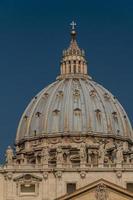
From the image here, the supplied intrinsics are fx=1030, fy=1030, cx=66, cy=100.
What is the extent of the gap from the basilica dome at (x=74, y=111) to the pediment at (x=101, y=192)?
47505mm

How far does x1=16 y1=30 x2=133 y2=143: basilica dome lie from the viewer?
173250mm

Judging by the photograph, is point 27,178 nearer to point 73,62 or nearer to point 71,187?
point 71,187

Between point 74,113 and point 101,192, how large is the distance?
55.4 m

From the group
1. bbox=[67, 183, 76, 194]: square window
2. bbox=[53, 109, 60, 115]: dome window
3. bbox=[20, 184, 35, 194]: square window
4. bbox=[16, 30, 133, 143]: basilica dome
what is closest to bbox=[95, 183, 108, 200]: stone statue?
bbox=[67, 183, 76, 194]: square window

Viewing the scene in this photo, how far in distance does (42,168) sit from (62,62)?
196ft

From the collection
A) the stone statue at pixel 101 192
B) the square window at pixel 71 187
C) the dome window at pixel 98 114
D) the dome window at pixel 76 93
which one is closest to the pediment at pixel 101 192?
the stone statue at pixel 101 192

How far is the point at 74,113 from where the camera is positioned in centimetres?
17700

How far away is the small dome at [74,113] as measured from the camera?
17338 centimetres

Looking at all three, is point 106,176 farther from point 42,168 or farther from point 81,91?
point 81,91

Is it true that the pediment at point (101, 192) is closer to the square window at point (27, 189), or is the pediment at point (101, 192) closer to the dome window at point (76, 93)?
the square window at point (27, 189)

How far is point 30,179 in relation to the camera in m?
129

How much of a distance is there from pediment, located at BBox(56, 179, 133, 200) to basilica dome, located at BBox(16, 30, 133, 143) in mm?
47505

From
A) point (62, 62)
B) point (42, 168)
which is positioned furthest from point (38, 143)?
point (42, 168)

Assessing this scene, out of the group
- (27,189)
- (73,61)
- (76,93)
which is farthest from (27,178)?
(73,61)
